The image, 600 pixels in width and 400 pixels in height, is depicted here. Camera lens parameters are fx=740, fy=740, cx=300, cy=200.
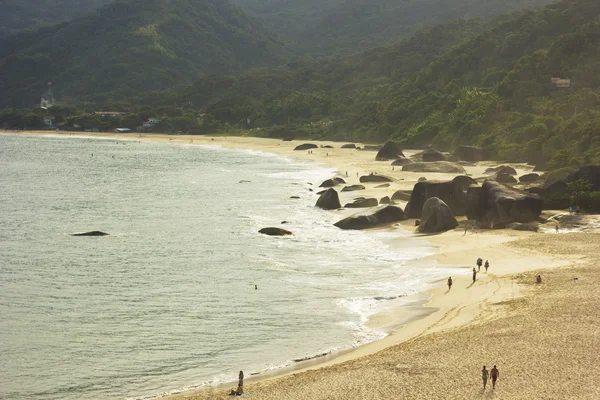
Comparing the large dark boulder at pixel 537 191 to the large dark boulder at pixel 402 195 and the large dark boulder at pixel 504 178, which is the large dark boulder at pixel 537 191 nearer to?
the large dark boulder at pixel 402 195

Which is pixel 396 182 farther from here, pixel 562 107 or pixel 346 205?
pixel 562 107

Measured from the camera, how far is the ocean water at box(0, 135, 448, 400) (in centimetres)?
2725

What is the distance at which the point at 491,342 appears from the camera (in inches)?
1064

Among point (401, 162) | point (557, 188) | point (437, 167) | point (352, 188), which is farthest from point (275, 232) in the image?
point (401, 162)

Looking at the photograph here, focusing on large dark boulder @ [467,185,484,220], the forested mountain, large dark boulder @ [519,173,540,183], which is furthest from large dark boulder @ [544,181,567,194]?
the forested mountain

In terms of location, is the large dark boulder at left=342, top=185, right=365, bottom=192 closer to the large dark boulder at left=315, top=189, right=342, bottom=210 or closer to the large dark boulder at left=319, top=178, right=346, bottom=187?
the large dark boulder at left=319, top=178, right=346, bottom=187

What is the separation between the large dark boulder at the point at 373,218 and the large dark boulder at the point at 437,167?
80.0 ft

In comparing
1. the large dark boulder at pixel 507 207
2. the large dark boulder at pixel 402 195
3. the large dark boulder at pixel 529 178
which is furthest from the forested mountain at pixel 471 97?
the large dark boulder at pixel 507 207

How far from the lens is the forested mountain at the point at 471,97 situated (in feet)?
291

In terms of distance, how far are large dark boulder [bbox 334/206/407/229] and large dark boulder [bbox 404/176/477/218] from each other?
1009 mm

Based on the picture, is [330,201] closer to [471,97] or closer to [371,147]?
[371,147]

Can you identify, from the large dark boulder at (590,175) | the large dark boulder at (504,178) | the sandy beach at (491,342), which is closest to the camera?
the sandy beach at (491,342)

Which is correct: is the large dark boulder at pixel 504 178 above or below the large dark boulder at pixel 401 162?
below

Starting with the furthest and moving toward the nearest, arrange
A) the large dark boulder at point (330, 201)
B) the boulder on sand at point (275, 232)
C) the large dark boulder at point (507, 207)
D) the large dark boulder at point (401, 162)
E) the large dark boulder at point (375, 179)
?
the large dark boulder at point (401, 162) < the large dark boulder at point (375, 179) < the large dark boulder at point (330, 201) < the boulder on sand at point (275, 232) < the large dark boulder at point (507, 207)
